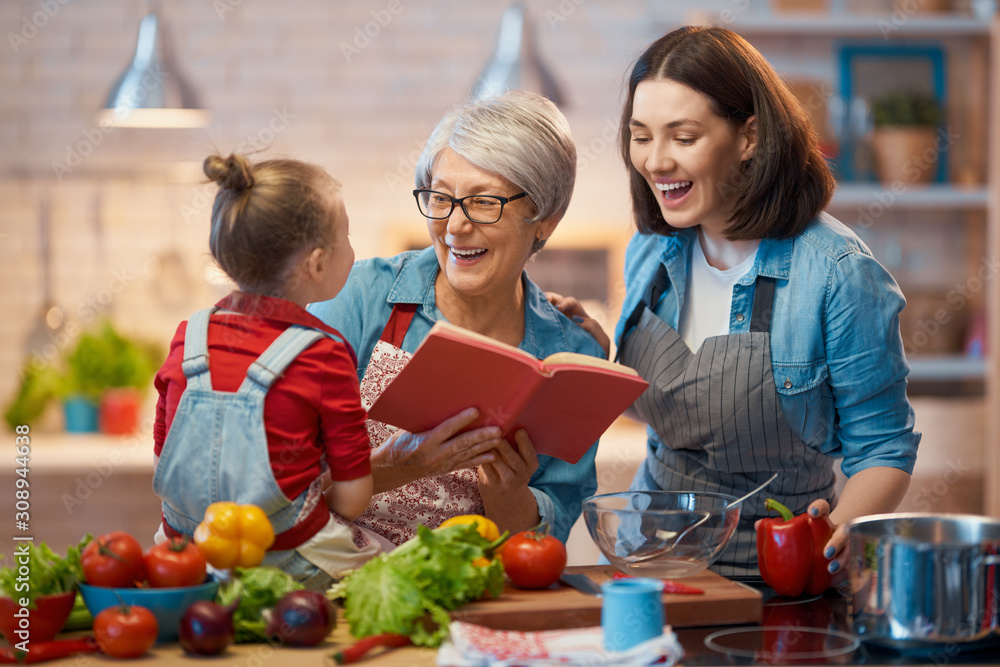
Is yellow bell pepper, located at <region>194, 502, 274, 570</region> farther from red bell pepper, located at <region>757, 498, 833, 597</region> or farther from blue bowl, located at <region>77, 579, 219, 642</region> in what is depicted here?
red bell pepper, located at <region>757, 498, 833, 597</region>

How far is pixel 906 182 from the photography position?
4051 millimetres

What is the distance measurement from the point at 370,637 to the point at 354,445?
0.97 feet

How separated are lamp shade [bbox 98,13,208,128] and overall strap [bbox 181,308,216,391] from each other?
224cm

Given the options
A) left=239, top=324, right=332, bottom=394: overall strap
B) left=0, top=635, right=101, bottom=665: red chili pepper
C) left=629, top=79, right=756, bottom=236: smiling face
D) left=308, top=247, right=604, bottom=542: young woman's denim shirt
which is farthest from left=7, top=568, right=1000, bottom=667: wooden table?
left=629, top=79, right=756, bottom=236: smiling face

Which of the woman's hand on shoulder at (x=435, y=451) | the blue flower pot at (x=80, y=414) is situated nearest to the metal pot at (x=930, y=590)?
the woman's hand on shoulder at (x=435, y=451)

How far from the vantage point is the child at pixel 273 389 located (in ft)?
4.50

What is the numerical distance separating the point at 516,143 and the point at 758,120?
0.45m

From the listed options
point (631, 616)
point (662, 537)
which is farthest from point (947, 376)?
point (631, 616)

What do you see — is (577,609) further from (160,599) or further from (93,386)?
(93,386)

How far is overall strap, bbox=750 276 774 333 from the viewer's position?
1.83 metres

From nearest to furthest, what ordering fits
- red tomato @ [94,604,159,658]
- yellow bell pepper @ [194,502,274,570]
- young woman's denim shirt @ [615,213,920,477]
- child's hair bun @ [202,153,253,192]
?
red tomato @ [94,604,159,658] < yellow bell pepper @ [194,502,274,570] < child's hair bun @ [202,153,253,192] < young woman's denim shirt @ [615,213,920,477]

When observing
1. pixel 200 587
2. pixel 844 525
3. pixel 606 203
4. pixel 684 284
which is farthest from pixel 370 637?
pixel 606 203

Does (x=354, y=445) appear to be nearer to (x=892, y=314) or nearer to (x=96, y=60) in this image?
(x=892, y=314)

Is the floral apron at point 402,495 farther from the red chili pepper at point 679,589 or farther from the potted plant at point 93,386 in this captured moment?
the potted plant at point 93,386
